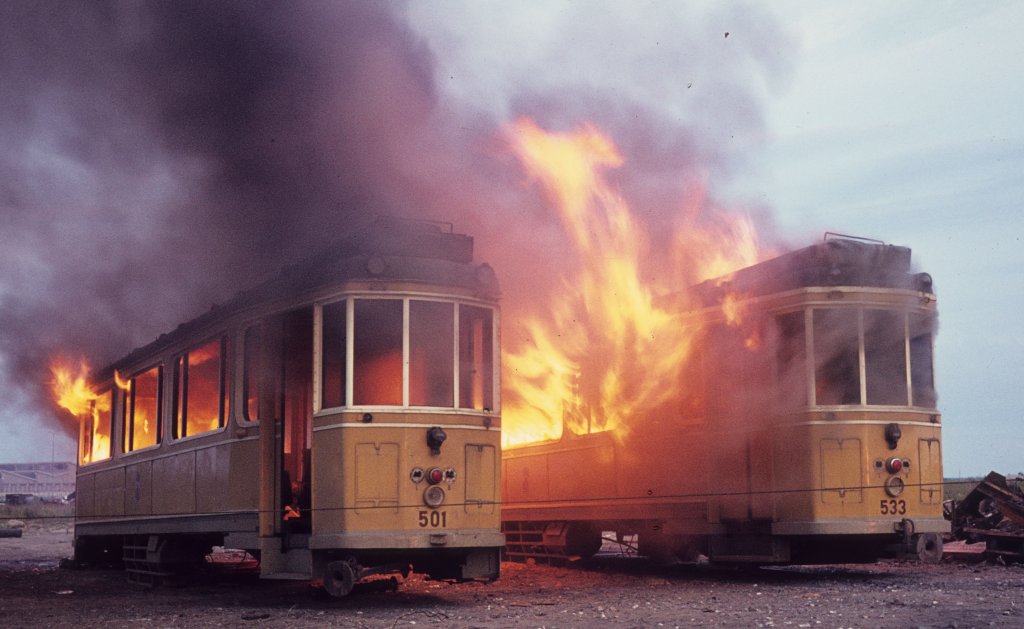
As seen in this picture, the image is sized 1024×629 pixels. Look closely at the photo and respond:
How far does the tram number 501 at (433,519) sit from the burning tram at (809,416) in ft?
13.3

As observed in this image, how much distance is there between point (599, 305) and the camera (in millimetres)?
15352

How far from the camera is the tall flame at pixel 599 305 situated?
592 inches

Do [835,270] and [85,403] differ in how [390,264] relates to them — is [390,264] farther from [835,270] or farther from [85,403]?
[85,403]

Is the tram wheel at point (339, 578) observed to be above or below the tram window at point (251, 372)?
below

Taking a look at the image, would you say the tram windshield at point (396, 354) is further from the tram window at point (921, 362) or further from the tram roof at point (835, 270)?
the tram window at point (921, 362)

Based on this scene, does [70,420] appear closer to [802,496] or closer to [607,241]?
[607,241]

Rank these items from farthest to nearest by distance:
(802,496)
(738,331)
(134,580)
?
1. (134,580)
2. (738,331)
3. (802,496)

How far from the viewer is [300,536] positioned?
11.4 metres

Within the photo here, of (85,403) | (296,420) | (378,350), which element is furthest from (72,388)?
(378,350)

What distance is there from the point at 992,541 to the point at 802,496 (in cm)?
485

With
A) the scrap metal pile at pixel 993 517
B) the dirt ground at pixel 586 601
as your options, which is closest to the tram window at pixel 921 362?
the dirt ground at pixel 586 601

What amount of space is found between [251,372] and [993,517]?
35.9ft

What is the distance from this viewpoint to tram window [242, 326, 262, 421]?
1203cm

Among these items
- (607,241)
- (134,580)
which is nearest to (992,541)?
(607,241)
